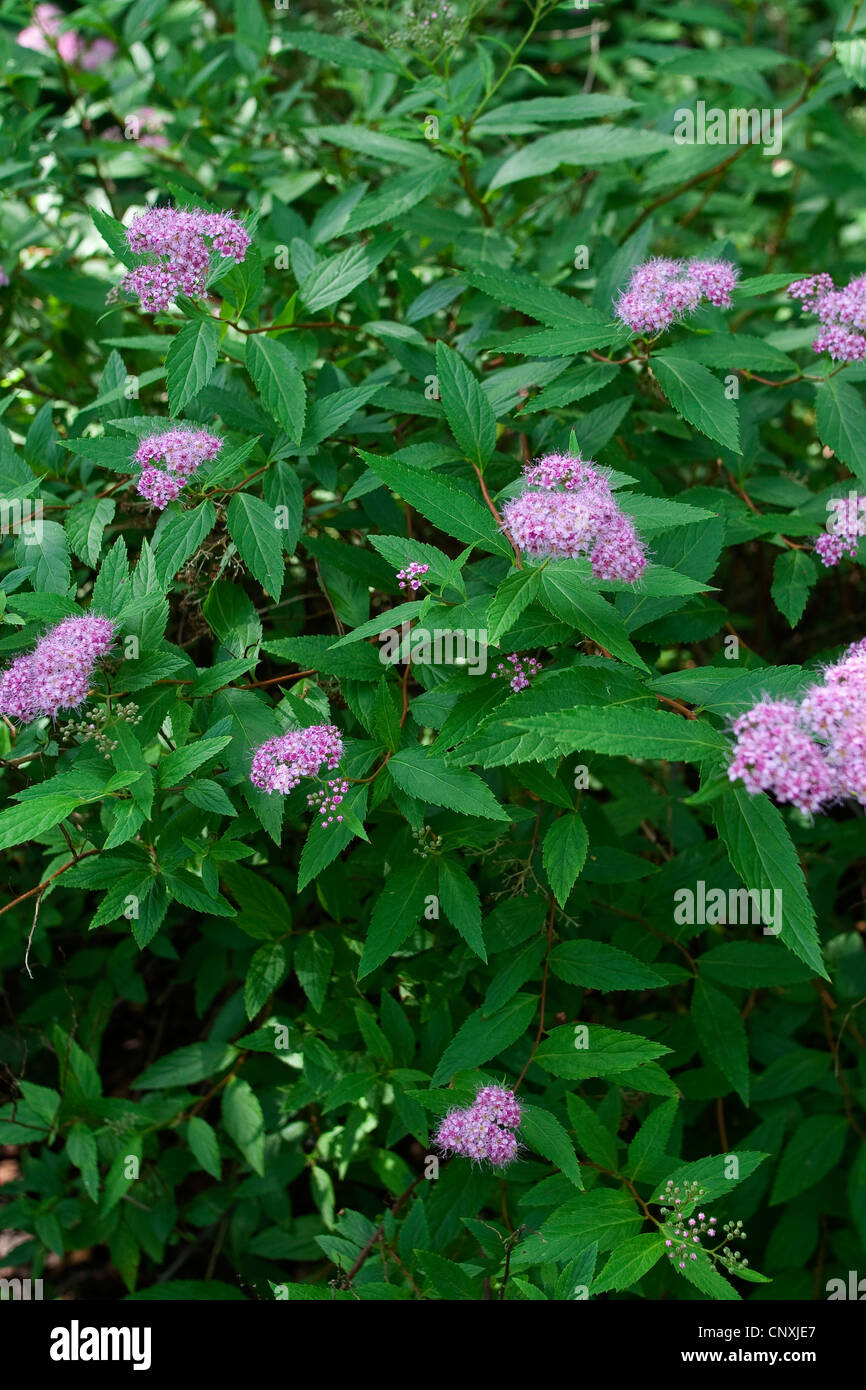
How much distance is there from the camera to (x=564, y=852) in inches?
69.7

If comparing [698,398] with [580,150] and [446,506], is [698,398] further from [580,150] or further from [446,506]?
[580,150]

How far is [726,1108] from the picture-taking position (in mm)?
2471

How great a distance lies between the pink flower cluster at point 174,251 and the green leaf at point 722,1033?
1712mm

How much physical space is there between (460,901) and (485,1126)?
38 cm

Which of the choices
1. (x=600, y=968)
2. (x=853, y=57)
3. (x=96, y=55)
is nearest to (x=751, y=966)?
(x=600, y=968)

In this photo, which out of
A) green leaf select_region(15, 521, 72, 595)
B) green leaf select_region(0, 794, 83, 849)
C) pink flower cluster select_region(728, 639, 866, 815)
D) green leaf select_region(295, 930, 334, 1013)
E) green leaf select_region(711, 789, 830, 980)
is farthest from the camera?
green leaf select_region(295, 930, 334, 1013)

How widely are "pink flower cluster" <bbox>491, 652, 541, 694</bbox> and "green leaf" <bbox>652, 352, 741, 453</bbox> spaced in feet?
1.75

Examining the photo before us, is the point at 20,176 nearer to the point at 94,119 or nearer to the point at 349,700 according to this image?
the point at 94,119

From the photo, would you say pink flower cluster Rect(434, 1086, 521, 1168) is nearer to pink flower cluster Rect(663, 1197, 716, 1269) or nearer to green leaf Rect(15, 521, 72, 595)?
pink flower cluster Rect(663, 1197, 716, 1269)

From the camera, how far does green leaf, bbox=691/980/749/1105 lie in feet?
6.77

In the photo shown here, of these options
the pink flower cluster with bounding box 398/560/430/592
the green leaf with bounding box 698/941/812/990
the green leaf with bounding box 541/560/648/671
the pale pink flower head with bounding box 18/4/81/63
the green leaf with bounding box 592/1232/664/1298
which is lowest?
the green leaf with bounding box 592/1232/664/1298

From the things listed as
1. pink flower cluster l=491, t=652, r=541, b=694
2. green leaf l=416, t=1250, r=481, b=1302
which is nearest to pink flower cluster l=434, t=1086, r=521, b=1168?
green leaf l=416, t=1250, r=481, b=1302

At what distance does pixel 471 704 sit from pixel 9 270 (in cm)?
213
